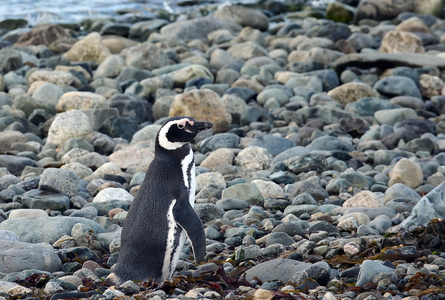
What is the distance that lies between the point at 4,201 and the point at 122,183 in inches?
52.4

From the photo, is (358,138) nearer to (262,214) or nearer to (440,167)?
(440,167)

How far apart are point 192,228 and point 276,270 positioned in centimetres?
64

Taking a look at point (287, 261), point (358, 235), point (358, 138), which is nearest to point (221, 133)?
point (358, 138)

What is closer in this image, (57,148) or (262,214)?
(262,214)

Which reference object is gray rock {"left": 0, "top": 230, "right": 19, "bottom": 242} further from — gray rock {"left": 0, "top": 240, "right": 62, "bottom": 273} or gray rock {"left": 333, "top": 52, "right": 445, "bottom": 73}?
gray rock {"left": 333, "top": 52, "right": 445, "bottom": 73}

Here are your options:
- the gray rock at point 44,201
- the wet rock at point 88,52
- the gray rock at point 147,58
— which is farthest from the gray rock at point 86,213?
the wet rock at point 88,52

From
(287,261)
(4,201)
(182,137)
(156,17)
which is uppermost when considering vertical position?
(182,137)

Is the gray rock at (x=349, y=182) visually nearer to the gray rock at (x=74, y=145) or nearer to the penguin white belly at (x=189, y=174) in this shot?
the penguin white belly at (x=189, y=174)

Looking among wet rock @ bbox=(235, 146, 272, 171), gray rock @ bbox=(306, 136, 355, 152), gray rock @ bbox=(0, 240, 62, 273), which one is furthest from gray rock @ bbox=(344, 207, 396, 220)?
gray rock @ bbox=(0, 240, 62, 273)

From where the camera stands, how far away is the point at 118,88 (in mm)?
11633

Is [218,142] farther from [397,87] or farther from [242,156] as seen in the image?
[397,87]

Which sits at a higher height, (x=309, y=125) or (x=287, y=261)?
(x=287, y=261)

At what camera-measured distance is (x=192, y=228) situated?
4.72 metres

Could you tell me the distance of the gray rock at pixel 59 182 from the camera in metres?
6.86
